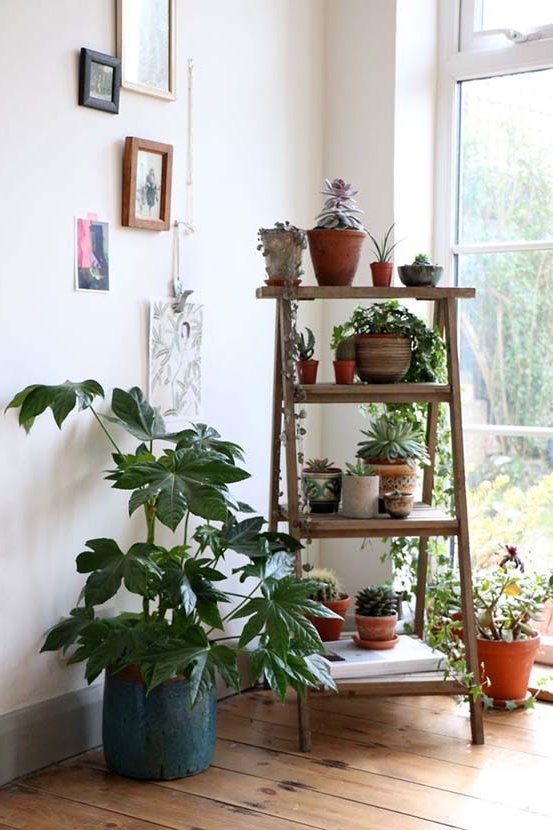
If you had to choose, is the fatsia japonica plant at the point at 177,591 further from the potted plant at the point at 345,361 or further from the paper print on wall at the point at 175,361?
the potted plant at the point at 345,361

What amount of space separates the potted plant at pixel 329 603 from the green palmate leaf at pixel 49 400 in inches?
37.3

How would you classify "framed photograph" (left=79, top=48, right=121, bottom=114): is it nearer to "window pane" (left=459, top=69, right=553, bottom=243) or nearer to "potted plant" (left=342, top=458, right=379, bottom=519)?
"potted plant" (left=342, top=458, right=379, bottom=519)

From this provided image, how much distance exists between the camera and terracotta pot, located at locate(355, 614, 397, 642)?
3070 mm

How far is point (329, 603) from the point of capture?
319 cm

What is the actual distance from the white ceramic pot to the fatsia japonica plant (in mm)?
290

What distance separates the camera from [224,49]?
3.14 m

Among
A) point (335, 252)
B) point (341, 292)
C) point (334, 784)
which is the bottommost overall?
point (334, 784)

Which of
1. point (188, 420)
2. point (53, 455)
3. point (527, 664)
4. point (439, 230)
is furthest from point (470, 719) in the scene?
point (439, 230)

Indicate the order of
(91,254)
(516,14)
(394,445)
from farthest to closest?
(516,14) → (394,445) → (91,254)

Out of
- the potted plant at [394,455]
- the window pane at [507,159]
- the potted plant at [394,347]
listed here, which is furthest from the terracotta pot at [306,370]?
the window pane at [507,159]

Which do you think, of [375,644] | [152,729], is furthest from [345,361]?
[152,729]

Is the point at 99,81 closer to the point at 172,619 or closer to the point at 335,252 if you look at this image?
the point at 335,252

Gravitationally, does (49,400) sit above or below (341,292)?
below

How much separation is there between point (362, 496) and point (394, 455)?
0.14m
